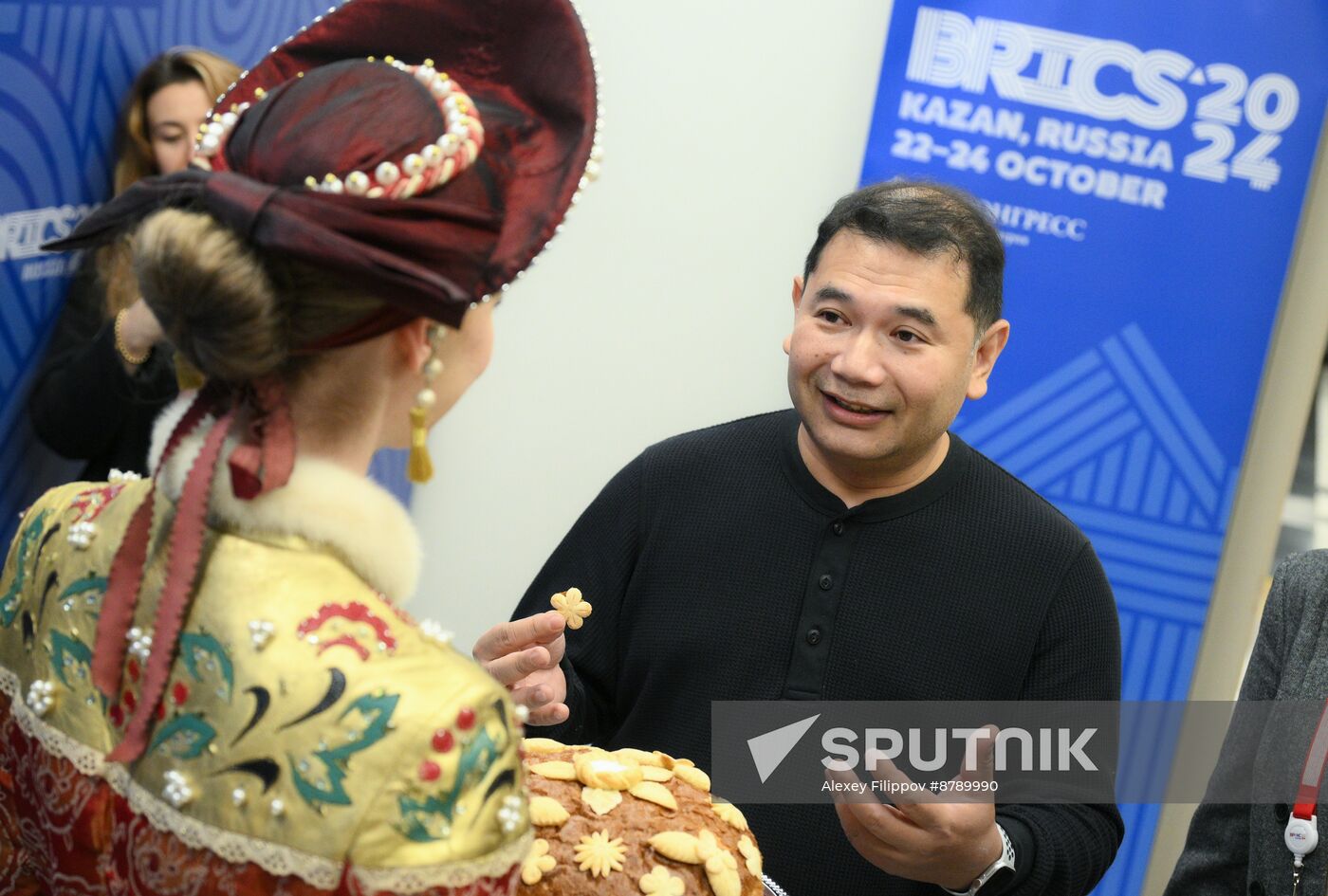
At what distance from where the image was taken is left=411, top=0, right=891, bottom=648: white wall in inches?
159

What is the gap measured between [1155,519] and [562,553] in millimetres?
2031

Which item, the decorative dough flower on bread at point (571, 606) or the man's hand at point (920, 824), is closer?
the man's hand at point (920, 824)

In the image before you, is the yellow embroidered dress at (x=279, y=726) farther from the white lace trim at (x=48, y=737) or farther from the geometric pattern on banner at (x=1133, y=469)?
the geometric pattern on banner at (x=1133, y=469)

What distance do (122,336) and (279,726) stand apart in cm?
177

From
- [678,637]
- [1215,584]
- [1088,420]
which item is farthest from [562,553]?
[1215,584]

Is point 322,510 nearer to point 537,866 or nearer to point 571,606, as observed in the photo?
point 537,866

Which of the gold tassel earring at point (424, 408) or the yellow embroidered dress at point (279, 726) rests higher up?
the gold tassel earring at point (424, 408)

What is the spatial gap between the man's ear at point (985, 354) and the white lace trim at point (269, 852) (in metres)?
1.30

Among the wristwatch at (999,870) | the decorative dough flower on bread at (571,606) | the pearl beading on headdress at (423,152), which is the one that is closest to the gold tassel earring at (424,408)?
the pearl beading on headdress at (423,152)

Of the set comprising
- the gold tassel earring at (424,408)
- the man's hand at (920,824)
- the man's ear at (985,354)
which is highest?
the man's ear at (985,354)

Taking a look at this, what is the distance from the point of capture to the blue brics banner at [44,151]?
2.58 m

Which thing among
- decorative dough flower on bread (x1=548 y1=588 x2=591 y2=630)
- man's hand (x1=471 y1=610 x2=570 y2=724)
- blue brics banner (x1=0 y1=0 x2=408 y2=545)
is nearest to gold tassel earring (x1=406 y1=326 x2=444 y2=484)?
man's hand (x1=471 y1=610 x2=570 y2=724)

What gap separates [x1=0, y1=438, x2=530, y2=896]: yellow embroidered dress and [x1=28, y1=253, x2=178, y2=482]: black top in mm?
1503

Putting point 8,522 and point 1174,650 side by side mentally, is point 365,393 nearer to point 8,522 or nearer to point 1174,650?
point 8,522
